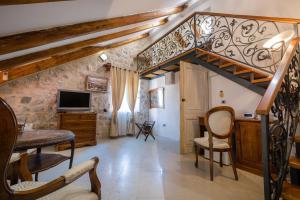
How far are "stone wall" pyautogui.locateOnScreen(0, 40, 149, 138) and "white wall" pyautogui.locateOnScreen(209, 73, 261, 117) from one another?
335cm

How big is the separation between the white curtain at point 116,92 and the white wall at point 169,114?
1480mm

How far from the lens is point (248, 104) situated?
3119mm

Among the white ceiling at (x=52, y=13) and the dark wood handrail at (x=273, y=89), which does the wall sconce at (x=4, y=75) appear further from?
the dark wood handrail at (x=273, y=89)

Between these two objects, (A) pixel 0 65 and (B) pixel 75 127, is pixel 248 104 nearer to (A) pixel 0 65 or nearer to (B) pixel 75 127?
(B) pixel 75 127

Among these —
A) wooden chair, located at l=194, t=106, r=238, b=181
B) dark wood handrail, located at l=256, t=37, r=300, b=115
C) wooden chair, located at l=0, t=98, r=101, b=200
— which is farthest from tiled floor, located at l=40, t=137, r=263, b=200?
dark wood handrail, located at l=256, t=37, r=300, b=115

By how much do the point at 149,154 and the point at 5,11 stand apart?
11.1 ft

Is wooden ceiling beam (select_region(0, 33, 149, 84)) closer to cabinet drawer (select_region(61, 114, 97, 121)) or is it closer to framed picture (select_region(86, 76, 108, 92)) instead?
framed picture (select_region(86, 76, 108, 92))

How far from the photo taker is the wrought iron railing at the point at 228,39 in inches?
116

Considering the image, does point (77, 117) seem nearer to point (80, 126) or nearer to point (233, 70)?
point (80, 126)

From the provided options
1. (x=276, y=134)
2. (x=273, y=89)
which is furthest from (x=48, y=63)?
(x=276, y=134)

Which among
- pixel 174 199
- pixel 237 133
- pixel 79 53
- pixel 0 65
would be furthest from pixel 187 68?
pixel 0 65

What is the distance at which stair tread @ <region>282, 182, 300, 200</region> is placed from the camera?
1.14 meters

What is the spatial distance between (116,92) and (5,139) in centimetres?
501

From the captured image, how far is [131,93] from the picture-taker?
19.7 ft
